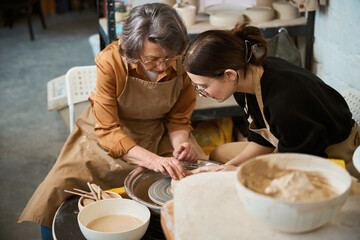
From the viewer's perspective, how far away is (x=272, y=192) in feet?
3.96

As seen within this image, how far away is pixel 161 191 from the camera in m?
2.07

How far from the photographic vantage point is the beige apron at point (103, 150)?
2225 mm

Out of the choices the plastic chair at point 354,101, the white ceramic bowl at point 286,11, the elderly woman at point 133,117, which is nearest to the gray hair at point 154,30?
the elderly woman at point 133,117

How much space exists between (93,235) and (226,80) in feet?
2.68

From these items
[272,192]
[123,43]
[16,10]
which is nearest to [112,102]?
[123,43]

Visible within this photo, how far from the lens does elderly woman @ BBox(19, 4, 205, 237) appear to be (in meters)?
2.19

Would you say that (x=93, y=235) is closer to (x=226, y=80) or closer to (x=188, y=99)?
(x=226, y=80)

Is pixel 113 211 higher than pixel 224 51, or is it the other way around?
pixel 224 51

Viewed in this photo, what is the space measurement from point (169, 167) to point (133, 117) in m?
0.54

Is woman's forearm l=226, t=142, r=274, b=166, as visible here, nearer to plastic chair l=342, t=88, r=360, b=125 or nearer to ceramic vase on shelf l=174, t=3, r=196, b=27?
plastic chair l=342, t=88, r=360, b=125

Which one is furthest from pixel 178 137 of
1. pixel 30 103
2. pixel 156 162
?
pixel 30 103

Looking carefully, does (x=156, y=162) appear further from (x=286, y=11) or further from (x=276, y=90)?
(x=286, y=11)

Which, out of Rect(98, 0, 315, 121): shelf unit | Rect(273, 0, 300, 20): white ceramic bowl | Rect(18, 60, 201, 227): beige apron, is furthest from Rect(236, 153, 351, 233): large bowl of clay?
Rect(273, 0, 300, 20): white ceramic bowl

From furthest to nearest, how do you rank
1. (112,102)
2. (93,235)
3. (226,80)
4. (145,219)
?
(112,102) → (226,80) → (145,219) → (93,235)
